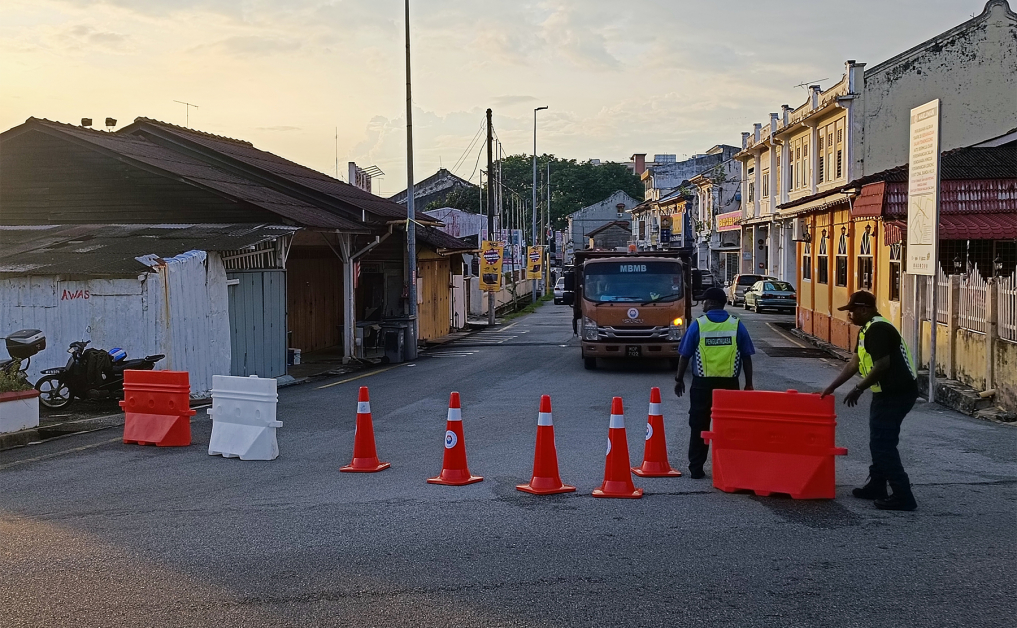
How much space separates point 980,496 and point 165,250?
13.5 m

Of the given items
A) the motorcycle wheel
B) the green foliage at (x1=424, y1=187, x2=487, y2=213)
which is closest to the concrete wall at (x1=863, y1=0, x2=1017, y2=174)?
the motorcycle wheel

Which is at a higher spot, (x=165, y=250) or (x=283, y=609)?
(x=165, y=250)

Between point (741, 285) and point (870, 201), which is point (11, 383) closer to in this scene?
point (870, 201)

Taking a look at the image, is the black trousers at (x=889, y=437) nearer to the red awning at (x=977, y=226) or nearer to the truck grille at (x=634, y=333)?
the red awning at (x=977, y=226)

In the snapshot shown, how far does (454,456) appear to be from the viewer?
906 centimetres

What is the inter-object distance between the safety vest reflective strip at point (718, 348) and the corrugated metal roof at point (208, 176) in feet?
42.7

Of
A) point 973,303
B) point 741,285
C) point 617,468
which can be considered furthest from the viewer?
point 741,285

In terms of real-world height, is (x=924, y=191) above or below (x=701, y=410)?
above

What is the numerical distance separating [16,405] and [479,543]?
8122mm

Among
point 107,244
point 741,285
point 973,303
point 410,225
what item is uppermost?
point 410,225

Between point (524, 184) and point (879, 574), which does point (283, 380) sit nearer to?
point (879, 574)

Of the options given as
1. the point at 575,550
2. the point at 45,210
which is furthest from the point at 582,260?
the point at 575,550

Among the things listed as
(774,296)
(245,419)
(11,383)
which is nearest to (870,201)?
(245,419)

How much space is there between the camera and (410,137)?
26875 millimetres
